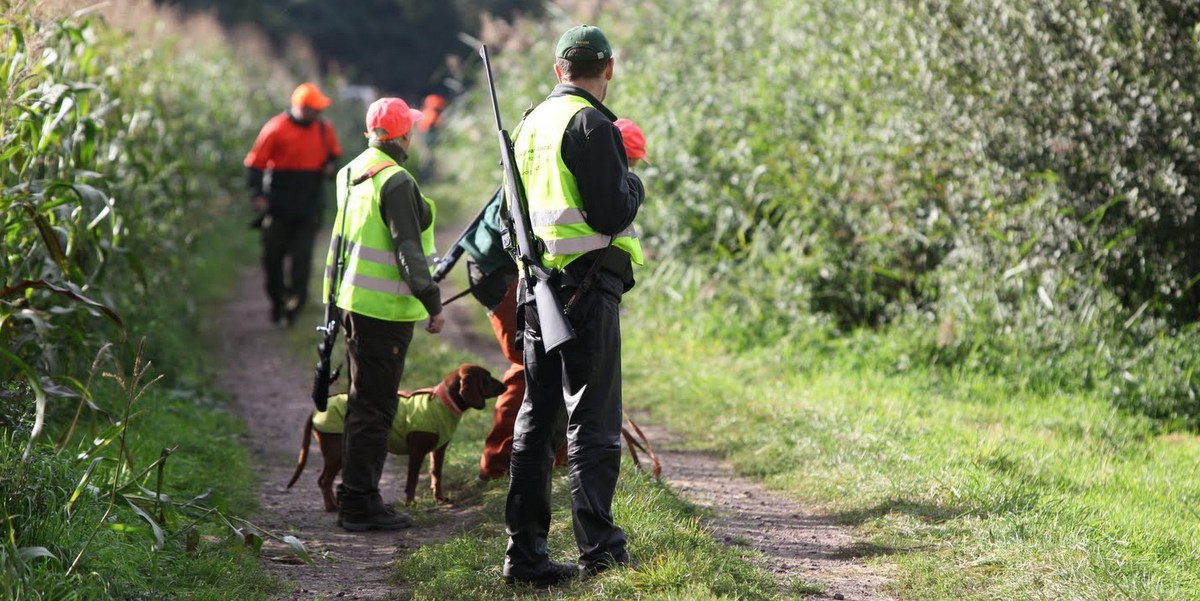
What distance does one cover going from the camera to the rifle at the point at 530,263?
454cm

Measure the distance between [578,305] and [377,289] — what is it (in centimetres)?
177

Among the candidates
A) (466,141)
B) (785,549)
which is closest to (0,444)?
(785,549)

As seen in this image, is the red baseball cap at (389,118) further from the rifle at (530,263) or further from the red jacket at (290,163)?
the red jacket at (290,163)

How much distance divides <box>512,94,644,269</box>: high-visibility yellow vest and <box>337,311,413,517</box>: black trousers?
1663 millimetres

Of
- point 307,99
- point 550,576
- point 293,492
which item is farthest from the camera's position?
point 307,99

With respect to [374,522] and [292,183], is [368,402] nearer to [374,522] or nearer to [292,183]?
[374,522]

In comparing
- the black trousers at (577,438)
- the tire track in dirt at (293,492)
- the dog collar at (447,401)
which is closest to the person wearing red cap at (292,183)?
the tire track in dirt at (293,492)

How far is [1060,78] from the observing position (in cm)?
873

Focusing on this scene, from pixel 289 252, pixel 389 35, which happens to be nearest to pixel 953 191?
pixel 289 252

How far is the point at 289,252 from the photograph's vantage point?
12.1 meters

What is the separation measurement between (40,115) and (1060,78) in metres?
6.46

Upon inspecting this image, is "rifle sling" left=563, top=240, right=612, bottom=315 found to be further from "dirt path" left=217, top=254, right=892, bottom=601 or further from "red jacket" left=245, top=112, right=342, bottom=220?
"red jacket" left=245, top=112, right=342, bottom=220

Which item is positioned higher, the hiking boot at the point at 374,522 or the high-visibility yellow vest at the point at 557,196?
the high-visibility yellow vest at the point at 557,196

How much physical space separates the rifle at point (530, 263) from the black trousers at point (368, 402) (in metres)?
1.40
